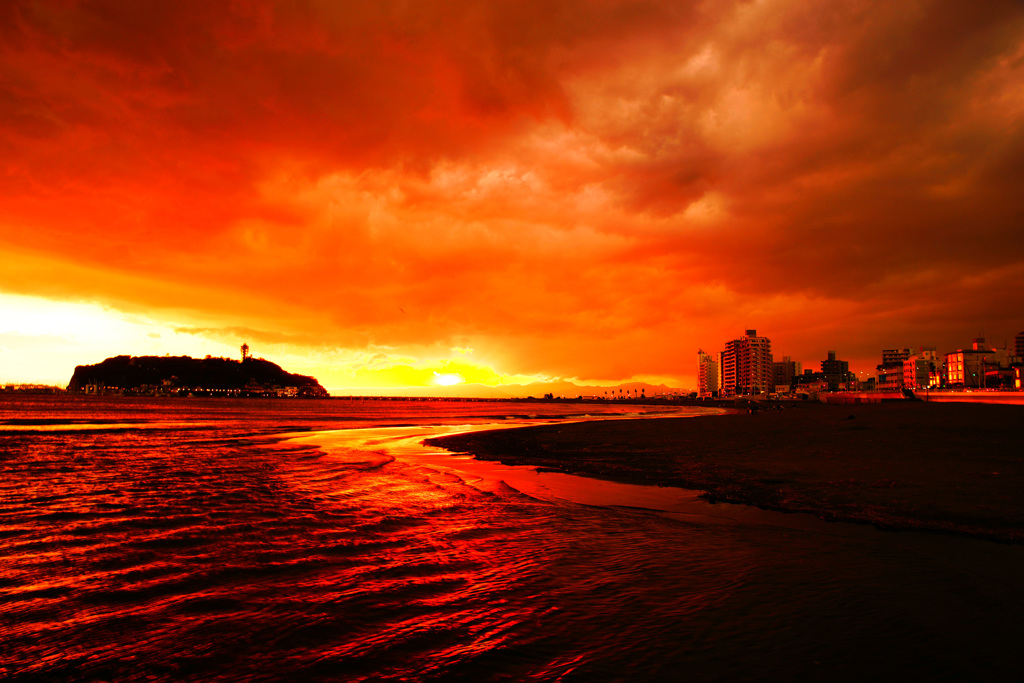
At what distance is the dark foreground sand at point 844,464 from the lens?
45.2ft

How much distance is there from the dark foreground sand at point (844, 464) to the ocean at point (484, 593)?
1936 mm

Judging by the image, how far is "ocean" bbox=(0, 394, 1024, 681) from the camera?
21.4 ft

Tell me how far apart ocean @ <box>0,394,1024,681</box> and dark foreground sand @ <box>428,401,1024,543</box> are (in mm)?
1936

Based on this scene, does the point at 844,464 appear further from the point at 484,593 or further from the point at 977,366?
the point at 977,366

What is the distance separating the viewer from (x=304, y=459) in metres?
28.8

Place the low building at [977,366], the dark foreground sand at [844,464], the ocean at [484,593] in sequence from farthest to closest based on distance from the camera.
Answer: the low building at [977,366] → the dark foreground sand at [844,464] → the ocean at [484,593]

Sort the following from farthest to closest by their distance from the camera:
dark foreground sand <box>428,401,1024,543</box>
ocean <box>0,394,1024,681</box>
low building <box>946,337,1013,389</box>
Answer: low building <box>946,337,1013,389</box> < dark foreground sand <box>428,401,1024,543</box> < ocean <box>0,394,1024,681</box>

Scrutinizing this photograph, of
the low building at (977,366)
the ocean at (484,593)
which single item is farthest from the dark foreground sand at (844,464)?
the low building at (977,366)

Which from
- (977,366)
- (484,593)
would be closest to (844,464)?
(484,593)

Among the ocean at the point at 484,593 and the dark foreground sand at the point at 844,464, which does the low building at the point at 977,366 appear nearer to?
the dark foreground sand at the point at 844,464

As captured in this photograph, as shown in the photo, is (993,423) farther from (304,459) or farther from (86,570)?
(86,570)

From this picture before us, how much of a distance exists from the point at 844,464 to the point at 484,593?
18.9 metres

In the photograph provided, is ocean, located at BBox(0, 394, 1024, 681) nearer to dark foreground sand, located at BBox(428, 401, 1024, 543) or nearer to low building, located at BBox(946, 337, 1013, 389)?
dark foreground sand, located at BBox(428, 401, 1024, 543)

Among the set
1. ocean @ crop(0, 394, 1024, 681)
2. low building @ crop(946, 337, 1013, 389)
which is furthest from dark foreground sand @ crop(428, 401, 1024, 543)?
low building @ crop(946, 337, 1013, 389)
